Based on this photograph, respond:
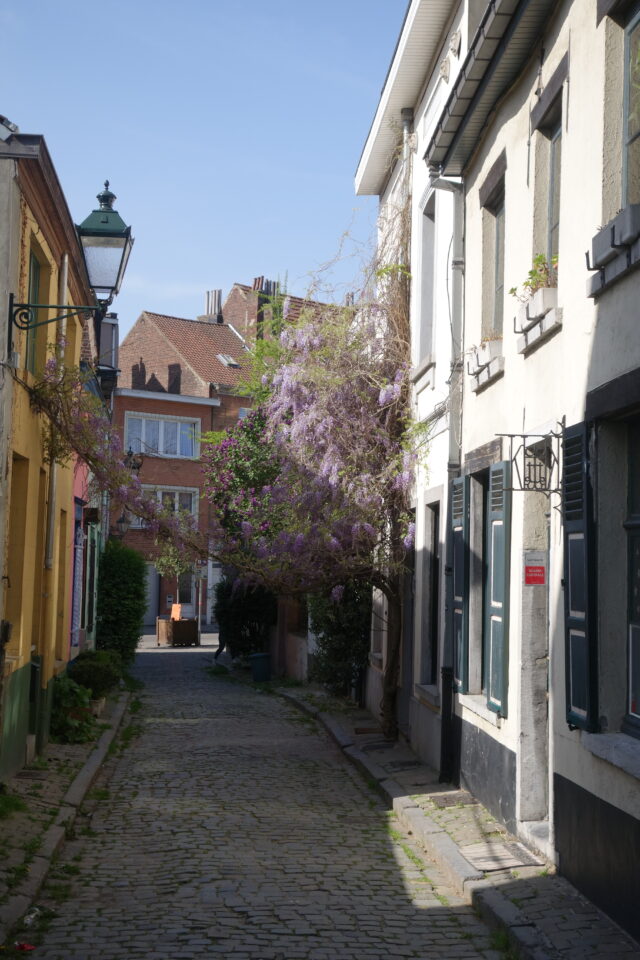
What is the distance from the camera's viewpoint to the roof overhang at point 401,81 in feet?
38.6

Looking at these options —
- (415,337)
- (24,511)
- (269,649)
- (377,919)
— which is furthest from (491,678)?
(269,649)

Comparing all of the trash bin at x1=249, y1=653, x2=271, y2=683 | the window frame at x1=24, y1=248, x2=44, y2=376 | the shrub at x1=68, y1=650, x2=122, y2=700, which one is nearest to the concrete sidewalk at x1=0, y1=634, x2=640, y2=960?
the shrub at x1=68, y1=650, x2=122, y2=700

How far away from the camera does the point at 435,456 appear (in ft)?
38.7

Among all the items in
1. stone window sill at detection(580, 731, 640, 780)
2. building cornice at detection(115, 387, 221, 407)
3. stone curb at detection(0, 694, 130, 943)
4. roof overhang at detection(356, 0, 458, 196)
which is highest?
building cornice at detection(115, 387, 221, 407)

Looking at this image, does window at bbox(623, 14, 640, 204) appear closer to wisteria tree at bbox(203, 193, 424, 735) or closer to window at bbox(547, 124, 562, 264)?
window at bbox(547, 124, 562, 264)

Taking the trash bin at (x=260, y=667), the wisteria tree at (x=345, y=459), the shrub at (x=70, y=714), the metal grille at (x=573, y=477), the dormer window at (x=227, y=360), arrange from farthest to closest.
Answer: the dormer window at (x=227, y=360) → the trash bin at (x=260, y=667) → the wisteria tree at (x=345, y=459) → the shrub at (x=70, y=714) → the metal grille at (x=573, y=477)

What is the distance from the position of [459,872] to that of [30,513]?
5221 millimetres

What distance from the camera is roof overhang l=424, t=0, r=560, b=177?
781 centimetres

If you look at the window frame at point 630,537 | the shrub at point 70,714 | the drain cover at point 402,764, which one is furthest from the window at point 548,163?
the shrub at point 70,714

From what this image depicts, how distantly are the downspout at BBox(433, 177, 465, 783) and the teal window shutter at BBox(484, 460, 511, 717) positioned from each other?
4.04ft

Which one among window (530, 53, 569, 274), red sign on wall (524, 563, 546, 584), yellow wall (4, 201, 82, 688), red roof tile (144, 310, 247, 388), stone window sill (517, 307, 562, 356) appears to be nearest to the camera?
stone window sill (517, 307, 562, 356)

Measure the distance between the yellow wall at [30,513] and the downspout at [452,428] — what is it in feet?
12.4

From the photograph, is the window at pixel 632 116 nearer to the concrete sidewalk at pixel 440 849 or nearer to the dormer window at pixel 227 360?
the concrete sidewalk at pixel 440 849

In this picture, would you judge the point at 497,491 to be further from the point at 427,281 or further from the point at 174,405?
the point at 174,405
